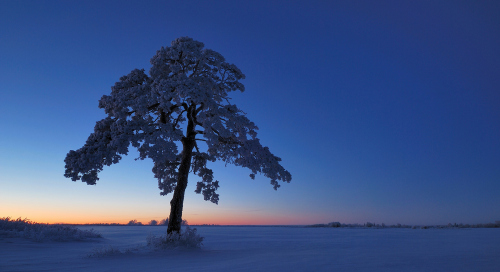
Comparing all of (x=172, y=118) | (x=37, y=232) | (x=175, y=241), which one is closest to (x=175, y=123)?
(x=172, y=118)

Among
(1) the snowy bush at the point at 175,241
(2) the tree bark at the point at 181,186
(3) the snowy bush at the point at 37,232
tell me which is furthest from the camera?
(3) the snowy bush at the point at 37,232

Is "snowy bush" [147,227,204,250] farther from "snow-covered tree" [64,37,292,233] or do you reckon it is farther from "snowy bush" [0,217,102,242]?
"snowy bush" [0,217,102,242]

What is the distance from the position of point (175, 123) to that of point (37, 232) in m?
10.3

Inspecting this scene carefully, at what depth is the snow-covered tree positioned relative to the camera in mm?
12531

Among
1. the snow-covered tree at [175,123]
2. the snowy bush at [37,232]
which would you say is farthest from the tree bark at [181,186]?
the snowy bush at [37,232]

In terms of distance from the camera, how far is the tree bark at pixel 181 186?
44.4 ft

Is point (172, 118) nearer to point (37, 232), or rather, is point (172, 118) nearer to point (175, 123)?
point (175, 123)

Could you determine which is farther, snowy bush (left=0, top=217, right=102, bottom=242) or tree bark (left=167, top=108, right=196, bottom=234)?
snowy bush (left=0, top=217, right=102, bottom=242)

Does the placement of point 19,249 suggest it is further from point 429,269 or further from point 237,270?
point 429,269

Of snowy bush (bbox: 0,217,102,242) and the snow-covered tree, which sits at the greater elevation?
the snow-covered tree

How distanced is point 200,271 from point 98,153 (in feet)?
27.5

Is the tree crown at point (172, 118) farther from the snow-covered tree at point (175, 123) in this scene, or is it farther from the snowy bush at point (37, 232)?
the snowy bush at point (37, 232)

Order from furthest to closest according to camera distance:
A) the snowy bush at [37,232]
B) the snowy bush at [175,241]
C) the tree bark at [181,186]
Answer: the snowy bush at [37,232] < the tree bark at [181,186] < the snowy bush at [175,241]

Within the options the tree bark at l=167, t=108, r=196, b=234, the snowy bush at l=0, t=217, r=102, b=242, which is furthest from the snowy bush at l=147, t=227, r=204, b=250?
the snowy bush at l=0, t=217, r=102, b=242
